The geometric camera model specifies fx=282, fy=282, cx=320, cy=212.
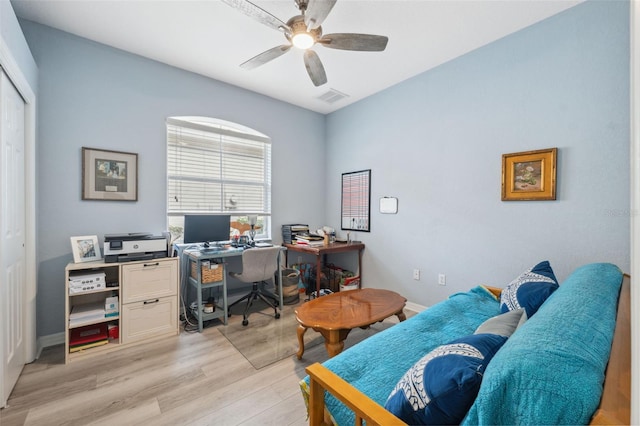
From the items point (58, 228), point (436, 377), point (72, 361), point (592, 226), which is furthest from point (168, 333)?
point (592, 226)

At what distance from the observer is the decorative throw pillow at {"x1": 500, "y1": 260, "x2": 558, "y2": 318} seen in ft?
5.12

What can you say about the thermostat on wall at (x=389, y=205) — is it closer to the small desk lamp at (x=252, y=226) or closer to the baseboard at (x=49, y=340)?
the small desk lamp at (x=252, y=226)

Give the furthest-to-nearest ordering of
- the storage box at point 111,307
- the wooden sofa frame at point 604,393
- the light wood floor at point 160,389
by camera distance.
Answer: the storage box at point 111,307 → the light wood floor at point 160,389 → the wooden sofa frame at point 604,393

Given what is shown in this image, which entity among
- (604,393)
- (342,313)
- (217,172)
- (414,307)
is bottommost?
(414,307)

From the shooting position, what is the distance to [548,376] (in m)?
0.71

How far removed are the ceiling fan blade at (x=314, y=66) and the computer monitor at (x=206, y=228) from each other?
69.7 inches

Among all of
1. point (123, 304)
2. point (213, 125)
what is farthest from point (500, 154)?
point (123, 304)

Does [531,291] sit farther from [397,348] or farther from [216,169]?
[216,169]

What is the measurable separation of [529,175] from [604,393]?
7.00 ft

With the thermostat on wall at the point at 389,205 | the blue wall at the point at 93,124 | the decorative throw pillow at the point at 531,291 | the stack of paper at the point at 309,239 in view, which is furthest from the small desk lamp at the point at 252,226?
the decorative throw pillow at the point at 531,291

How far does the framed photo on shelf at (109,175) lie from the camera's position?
259cm

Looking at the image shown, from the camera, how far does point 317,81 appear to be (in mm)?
2547

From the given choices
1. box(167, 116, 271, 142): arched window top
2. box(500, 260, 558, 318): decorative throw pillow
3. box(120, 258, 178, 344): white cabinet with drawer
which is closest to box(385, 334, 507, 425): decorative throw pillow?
box(500, 260, 558, 318): decorative throw pillow

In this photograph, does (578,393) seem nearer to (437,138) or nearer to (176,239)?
(437,138)
